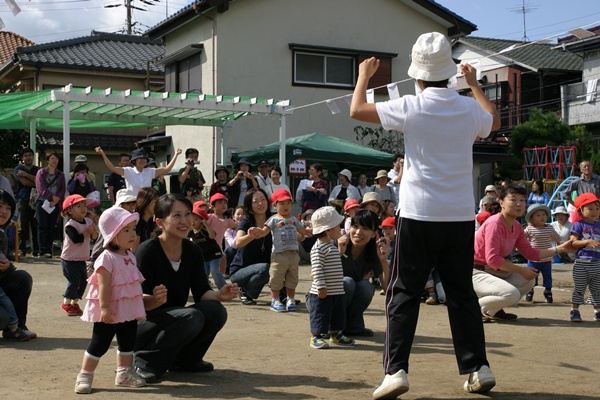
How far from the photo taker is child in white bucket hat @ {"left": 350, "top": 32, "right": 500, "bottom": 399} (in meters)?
4.71

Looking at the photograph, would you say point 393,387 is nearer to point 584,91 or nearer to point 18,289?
point 18,289

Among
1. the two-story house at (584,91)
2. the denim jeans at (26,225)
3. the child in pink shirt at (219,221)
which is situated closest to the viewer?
the child in pink shirt at (219,221)

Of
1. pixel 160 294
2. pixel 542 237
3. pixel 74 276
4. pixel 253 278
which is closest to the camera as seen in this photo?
pixel 160 294

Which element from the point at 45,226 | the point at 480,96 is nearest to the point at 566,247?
the point at 480,96

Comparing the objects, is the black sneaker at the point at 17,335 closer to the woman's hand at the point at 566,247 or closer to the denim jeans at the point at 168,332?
the denim jeans at the point at 168,332

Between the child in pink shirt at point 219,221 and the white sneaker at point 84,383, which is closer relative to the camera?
the white sneaker at point 84,383

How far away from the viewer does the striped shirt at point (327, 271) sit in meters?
6.84

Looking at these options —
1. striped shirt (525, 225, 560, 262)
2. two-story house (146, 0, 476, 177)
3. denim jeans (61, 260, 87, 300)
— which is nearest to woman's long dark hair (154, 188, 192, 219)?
denim jeans (61, 260, 87, 300)

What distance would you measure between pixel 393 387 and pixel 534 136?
82.5ft

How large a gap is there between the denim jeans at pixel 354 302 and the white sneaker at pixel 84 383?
2803 millimetres

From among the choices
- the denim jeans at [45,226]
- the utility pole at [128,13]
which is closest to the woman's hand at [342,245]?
the denim jeans at [45,226]

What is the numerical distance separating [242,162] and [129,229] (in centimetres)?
987

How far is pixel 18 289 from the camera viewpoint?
697cm

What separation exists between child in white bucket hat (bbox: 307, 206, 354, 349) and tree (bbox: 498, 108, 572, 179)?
21.7 meters
